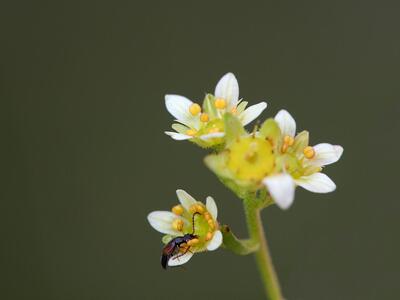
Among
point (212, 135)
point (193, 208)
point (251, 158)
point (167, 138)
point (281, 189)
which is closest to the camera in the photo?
point (281, 189)

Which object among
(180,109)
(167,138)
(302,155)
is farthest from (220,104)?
(167,138)

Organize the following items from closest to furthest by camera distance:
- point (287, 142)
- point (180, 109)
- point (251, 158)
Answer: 1. point (251, 158)
2. point (287, 142)
3. point (180, 109)

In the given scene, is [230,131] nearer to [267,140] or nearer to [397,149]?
[267,140]

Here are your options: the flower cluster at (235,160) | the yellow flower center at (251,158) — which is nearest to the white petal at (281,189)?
the flower cluster at (235,160)

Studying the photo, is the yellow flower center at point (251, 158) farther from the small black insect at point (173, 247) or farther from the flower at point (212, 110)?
the small black insect at point (173, 247)

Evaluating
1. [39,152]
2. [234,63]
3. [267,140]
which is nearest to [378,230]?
[234,63]

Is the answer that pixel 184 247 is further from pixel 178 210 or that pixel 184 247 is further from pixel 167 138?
pixel 167 138

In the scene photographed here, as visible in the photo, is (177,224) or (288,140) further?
(177,224)
